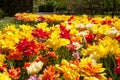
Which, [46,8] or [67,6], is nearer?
[67,6]

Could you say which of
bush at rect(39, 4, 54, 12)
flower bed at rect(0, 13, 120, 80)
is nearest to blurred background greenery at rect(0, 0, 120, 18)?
bush at rect(39, 4, 54, 12)

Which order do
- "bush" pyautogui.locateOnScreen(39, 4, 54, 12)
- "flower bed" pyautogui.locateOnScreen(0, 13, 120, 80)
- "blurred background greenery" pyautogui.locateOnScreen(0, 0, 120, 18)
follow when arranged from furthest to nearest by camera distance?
"bush" pyautogui.locateOnScreen(39, 4, 54, 12), "blurred background greenery" pyautogui.locateOnScreen(0, 0, 120, 18), "flower bed" pyautogui.locateOnScreen(0, 13, 120, 80)

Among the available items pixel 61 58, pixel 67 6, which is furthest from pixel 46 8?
pixel 61 58

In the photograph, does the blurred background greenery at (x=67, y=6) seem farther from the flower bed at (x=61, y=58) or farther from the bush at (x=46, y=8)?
the flower bed at (x=61, y=58)

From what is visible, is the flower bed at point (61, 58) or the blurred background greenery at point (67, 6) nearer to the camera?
the flower bed at point (61, 58)

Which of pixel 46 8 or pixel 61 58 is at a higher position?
pixel 61 58

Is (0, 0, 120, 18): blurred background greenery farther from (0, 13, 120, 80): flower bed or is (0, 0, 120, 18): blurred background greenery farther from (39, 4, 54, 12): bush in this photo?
(0, 13, 120, 80): flower bed

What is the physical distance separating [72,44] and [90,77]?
1.65m

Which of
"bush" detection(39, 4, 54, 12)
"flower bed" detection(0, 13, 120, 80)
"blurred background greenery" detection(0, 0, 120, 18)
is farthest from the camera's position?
"bush" detection(39, 4, 54, 12)

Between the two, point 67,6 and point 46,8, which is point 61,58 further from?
point 46,8

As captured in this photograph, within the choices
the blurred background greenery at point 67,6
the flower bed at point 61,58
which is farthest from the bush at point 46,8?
the flower bed at point 61,58

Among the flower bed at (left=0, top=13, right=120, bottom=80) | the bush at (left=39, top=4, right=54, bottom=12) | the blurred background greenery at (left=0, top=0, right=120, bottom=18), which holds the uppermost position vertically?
the flower bed at (left=0, top=13, right=120, bottom=80)

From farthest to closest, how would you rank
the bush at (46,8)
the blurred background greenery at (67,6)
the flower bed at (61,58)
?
the bush at (46,8) → the blurred background greenery at (67,6) → the flower bed at (61,58)

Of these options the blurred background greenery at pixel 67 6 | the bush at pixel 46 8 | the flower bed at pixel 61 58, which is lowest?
the bush at pixel 46 8
